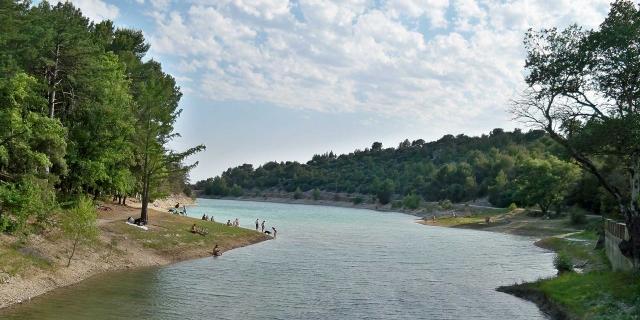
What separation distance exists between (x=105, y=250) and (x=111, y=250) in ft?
2.14

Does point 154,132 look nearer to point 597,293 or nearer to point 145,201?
point 145,201

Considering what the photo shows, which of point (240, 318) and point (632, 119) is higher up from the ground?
point (632, 119)

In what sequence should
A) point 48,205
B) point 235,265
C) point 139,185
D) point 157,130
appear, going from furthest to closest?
point 139,185 → point 157,130 → point 235,265 → point 48,205

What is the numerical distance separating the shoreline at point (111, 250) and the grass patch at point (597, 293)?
32.5 metres

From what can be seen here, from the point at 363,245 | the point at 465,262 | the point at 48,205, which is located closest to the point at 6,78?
the point at 48,205

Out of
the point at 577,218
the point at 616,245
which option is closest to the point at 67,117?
the point at 616,245

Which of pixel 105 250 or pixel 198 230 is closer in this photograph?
pixel 105 250

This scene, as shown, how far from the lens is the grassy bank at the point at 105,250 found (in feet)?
119

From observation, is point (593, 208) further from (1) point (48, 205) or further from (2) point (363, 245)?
(1) point (48, 205)

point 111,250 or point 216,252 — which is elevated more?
point 111,250

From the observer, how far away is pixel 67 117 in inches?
2264

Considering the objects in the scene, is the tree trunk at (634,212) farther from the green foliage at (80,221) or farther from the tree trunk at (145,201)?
the tree trunk at (145,201)

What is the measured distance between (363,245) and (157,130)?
3152 cm

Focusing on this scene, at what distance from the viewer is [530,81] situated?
37.2m
